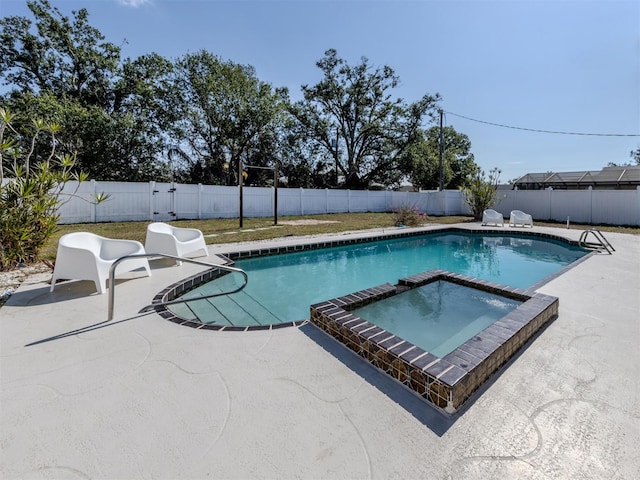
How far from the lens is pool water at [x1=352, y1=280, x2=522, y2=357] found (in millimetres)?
3238

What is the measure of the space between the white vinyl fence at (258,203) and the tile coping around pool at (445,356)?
1130 cm

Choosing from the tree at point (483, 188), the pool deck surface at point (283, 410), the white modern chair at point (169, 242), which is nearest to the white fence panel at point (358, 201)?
the tree at point (483, 188)

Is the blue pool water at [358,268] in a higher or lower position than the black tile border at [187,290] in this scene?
lower

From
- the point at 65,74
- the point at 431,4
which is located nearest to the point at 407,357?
the point at 431,4

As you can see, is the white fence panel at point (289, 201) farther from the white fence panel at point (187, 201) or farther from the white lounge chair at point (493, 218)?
the white lounge chair at point (493, 218)

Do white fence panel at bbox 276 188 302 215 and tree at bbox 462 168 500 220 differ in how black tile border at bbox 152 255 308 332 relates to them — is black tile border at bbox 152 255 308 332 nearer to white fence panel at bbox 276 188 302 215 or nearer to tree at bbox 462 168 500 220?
white fence panel at bbox 276 188 302 215

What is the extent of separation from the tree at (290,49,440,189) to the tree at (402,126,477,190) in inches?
47.4

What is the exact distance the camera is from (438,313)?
12.6 ft

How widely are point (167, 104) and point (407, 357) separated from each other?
19526mm

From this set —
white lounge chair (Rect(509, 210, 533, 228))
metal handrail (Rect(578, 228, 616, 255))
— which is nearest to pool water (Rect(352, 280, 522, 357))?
metal handrail (Rect(578, 228, 616, 255))

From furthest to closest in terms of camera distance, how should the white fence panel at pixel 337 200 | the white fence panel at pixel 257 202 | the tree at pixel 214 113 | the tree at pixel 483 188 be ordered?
the white fence panel at pixel 337 200 → the tree at pixel 214 113 → the white fence panel at pixel 257 202 → the tree at pixel 483 188

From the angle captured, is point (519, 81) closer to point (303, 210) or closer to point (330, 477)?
point (303, 210)

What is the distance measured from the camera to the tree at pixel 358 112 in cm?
2116

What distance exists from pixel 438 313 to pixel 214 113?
18.0 metres
